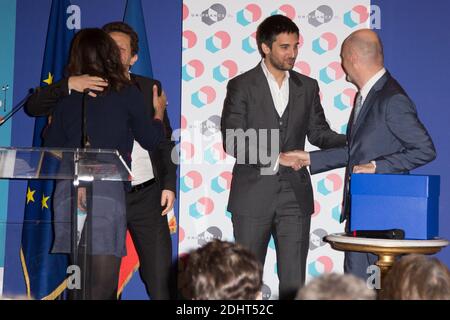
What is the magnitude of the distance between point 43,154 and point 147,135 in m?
0.77

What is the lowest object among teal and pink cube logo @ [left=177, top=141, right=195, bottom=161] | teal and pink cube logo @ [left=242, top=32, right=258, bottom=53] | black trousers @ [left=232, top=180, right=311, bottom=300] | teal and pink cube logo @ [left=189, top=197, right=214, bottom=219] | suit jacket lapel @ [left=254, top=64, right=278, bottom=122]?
black trousers @ [left=232, top=180, right=311, bottom=300]

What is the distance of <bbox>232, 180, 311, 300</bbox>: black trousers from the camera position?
4457 millimetres

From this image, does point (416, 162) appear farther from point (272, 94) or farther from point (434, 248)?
point (272, 94)

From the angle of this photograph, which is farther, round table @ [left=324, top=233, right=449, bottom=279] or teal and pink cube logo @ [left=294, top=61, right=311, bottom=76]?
teal and pink cube logo @ [left=294, top=61, right=311, bottom=76]

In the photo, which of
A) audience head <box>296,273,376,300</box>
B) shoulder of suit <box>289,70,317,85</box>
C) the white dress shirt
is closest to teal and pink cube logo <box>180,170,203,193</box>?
the white dress shirt

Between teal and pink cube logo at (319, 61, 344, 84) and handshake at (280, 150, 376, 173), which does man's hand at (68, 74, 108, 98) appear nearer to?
handshake at (280, 150, 376, 173)

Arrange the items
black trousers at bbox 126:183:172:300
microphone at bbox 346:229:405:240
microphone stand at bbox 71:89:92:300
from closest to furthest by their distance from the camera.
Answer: microphone stand at bbox 71:89:92:300, microphone at bbox 346:229:405:240, black trousers at bbox 126:183:172:300

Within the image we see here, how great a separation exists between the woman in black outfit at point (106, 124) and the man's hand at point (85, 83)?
64 mm

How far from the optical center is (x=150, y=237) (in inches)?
155

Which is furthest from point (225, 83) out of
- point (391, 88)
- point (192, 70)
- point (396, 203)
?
point (396, 203)

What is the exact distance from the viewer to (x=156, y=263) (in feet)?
12.9

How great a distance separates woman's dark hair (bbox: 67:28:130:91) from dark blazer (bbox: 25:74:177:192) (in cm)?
12

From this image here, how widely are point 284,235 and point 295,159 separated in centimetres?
50

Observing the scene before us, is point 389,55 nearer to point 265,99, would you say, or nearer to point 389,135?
point 389,135
